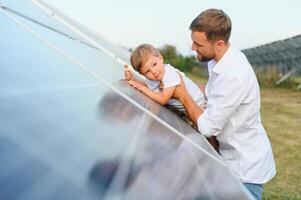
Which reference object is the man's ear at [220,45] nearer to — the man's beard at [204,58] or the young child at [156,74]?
the man's beard at [204,58]

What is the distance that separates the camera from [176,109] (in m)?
3.53

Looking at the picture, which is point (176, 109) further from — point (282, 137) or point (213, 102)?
point (282, 137)

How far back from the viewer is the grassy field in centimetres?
630

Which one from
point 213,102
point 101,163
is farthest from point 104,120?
point 213,102

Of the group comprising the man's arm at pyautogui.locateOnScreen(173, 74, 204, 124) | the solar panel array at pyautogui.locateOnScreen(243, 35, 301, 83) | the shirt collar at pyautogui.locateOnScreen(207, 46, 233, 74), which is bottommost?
the solar panel array at pyautogui.locateOnScreen(243, 35, 301, 83)

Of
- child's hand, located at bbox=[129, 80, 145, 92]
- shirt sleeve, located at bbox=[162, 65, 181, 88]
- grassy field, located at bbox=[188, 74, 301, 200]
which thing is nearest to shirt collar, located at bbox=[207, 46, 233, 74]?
shirt sleeve, located at bbox=[162, 65, 181, 88]

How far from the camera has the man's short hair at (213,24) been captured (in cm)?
278

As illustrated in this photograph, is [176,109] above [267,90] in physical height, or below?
above

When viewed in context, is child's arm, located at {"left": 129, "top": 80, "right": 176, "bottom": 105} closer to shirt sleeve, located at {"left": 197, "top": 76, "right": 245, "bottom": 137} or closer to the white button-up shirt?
the white button-up shirt

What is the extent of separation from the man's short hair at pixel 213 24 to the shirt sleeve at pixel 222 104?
24 cm

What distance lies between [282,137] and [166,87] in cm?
749

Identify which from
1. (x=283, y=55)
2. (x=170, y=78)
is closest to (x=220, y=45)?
(x=170, y=78)

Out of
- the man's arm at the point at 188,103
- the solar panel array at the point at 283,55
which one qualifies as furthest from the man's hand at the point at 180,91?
the solar panel array at the point at 283,55

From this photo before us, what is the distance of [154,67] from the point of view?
3.28 meters
